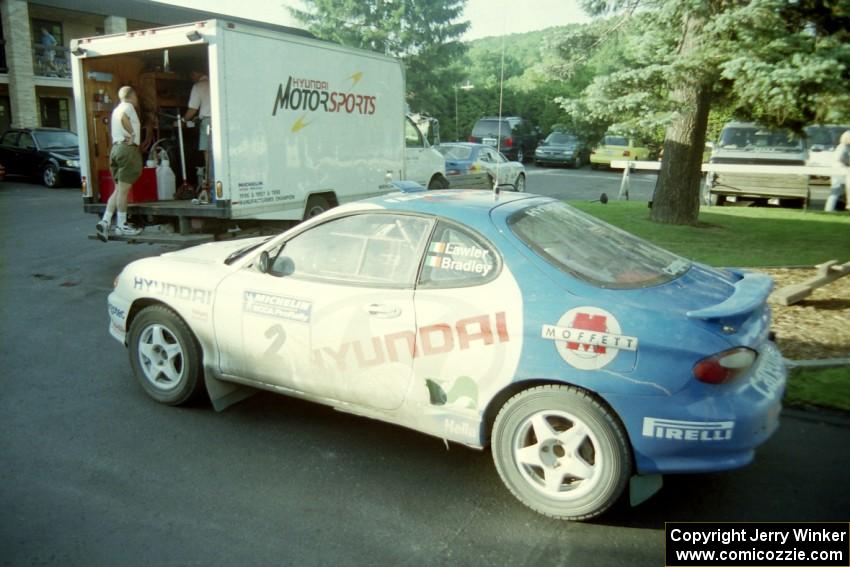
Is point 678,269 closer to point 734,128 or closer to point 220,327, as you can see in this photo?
point 220,327

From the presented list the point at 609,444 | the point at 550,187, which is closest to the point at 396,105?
the point at 609,444

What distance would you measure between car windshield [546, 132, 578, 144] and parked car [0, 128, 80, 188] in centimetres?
1981

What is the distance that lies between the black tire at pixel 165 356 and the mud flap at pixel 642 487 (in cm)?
277

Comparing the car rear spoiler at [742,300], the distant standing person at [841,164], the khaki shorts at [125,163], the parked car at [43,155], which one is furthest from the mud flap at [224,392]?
the parked car at [43,155]

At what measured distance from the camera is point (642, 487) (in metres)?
3.38

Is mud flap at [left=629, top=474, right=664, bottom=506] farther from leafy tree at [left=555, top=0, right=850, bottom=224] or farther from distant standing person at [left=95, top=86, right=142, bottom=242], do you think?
distant standing person at [left=95, top=86, right=142, bottom=242]

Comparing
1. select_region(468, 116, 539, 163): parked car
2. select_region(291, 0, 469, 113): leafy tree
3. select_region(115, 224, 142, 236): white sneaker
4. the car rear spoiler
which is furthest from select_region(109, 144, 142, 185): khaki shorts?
select_region(291, 0, 469, 113): leafy tree

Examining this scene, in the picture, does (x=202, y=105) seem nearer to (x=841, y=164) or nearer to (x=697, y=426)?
(x=697, y=426)

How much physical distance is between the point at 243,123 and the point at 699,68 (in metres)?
6.18

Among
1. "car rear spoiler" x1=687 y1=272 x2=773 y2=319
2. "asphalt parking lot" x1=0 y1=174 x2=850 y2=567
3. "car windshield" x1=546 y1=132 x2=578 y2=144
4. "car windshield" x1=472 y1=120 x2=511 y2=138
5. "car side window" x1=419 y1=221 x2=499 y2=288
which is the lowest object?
"asphalt parking lot" x1=0 y1=174 x2=850 y2=567

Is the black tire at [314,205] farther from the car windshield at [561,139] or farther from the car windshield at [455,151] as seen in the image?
the car windshield at [561,139]

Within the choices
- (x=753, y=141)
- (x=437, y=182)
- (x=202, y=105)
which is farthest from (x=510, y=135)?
(x=202, y=105)

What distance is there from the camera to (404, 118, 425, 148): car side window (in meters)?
14.0

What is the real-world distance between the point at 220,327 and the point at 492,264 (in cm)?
183
